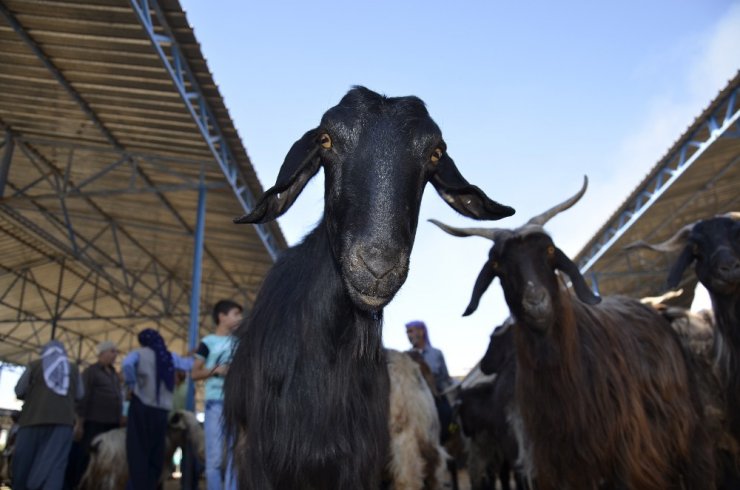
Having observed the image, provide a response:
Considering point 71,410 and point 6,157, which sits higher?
point 6,157

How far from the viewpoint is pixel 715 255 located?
16.7ft

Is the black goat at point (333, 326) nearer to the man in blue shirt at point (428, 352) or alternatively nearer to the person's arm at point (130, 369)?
the person's arm at point (130, 369)

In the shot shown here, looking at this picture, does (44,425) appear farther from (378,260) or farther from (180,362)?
(378,260)

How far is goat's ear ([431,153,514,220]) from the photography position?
311cm

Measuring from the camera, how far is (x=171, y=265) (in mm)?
21047

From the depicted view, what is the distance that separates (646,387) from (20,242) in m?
19.6

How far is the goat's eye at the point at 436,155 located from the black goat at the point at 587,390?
1.91m

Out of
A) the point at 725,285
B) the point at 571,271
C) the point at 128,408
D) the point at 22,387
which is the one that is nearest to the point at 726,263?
the point at 725,285

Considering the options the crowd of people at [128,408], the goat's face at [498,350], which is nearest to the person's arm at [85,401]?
the crowd of people at [128,408]

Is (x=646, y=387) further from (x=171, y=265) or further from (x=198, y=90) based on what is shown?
(x=171, y=265)

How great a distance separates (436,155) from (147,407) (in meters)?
5.41

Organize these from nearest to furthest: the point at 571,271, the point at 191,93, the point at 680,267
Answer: the point at 571,271
the point at 680,267
the point at 191,93

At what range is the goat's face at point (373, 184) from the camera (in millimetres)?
2318

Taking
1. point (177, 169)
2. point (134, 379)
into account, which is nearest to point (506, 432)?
point (134, 379)
